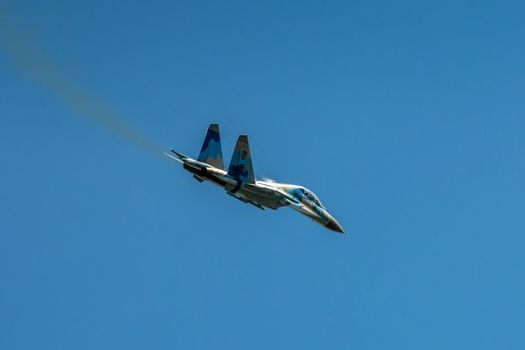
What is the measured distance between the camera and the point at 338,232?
209 ft

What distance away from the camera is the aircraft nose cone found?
63.3 meters

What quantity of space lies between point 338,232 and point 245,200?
22.7 feet

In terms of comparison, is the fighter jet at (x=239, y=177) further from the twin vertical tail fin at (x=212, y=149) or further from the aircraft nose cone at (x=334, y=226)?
the aircraft nose cone at (x=334, y=226)

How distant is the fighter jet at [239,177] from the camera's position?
56.6m

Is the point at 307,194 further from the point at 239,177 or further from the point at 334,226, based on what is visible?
the point at 239,177

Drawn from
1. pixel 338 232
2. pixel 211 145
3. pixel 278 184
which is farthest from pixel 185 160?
pixel 338 232

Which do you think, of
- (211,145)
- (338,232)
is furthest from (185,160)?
(338,232)

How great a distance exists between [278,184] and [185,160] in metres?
5.93

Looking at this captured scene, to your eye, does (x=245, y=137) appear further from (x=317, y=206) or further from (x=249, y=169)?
(x=317, y=206)

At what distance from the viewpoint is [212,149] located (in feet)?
190

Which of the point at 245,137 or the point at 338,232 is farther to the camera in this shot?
the point at 338,232

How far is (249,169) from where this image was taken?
187 feet

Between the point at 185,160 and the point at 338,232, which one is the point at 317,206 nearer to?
the point at 338,232

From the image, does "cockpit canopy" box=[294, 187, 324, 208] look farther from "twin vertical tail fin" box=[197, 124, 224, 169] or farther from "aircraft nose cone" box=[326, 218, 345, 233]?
"twin vertical tail fin" box=[197, 124, 224, 169]
